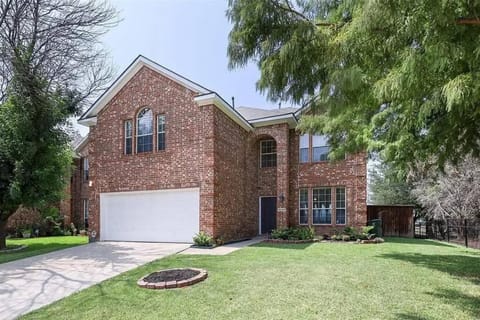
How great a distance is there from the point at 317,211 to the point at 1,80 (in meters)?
15.6

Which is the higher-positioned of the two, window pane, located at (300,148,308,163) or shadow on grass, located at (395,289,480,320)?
window pane, located at (300,148,308,163)

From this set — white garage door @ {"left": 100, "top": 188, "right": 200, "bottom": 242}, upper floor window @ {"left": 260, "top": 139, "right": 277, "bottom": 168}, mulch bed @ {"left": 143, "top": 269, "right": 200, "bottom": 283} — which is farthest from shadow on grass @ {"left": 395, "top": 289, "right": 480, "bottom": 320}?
upper floor window @ {"left": 260, "top": 139, "right": 277, "bottom": 168}

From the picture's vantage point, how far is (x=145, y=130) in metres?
15.4

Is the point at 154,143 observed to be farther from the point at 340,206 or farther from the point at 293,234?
the point at 340,206

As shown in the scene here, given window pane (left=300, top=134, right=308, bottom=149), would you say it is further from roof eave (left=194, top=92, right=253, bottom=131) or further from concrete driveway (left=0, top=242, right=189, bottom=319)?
concrete driveway (left=0, top=242, right=189, bottom=319)

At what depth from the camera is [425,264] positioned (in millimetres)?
9477

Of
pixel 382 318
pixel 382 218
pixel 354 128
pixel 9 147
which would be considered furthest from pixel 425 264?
pixel 9 147

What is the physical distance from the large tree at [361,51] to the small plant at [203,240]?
31.3 feet

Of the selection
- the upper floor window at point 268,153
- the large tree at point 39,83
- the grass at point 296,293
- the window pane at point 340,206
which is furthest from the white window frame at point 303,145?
the large tree at point 39,83

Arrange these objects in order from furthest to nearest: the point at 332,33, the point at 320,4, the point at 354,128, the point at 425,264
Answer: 1. the point at 425,264
2. the point at 354,128
3. the point at 320,4
4. the point at 332,33

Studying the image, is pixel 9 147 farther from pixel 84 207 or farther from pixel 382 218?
pixel 382 218

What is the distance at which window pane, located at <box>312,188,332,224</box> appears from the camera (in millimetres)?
16953

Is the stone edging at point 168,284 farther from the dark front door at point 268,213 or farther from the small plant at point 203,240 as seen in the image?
the dark front door at point 268,213

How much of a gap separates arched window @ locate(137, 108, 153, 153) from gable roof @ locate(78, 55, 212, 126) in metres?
1.74
